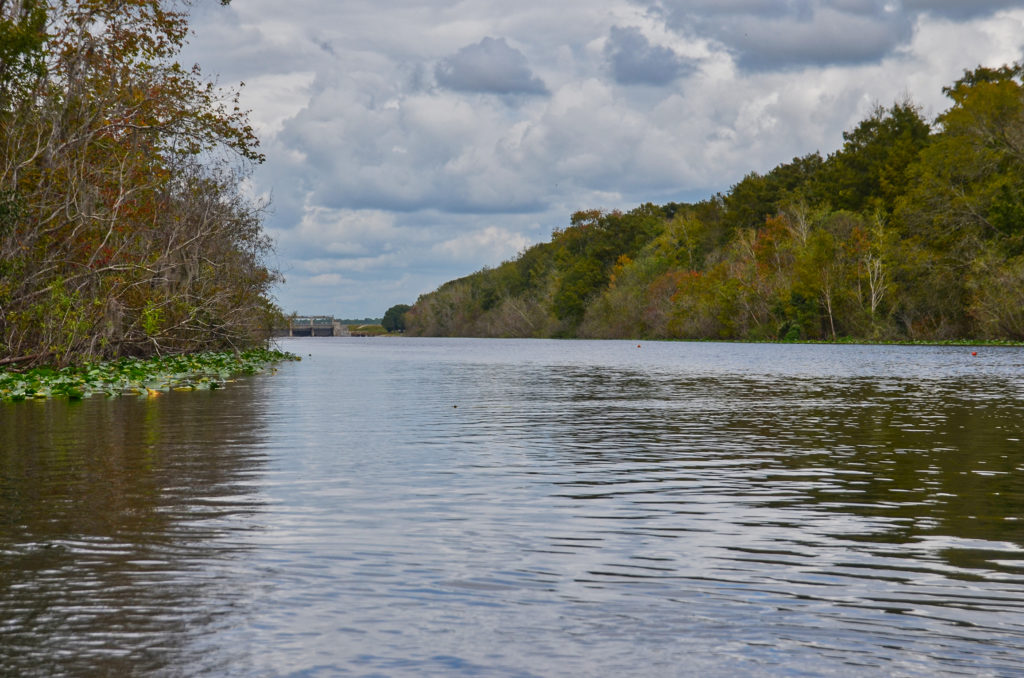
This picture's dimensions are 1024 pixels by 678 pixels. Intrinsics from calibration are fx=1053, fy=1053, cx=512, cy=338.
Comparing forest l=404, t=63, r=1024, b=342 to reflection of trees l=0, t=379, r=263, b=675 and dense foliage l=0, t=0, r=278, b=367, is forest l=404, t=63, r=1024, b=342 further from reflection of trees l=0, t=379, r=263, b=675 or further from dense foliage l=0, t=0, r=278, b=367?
reflection of trees l=0, t=379, r=263, b=675

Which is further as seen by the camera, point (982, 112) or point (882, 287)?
point (882, 287)

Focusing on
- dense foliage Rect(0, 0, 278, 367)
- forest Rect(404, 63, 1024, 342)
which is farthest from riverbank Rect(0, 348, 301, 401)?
forest Rect(404, 63, 1024, 342)

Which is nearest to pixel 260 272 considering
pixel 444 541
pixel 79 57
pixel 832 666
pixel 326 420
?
pixel 79 57

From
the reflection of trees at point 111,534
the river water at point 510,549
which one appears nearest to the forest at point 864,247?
the river water at point 510,549

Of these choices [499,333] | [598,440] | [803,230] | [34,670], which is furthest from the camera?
[499,333]

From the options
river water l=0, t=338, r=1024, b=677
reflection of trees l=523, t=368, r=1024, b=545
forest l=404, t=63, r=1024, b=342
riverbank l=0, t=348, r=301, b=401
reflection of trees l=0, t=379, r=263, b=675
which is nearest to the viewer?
river water l=0, t=338, r=1024, b=677

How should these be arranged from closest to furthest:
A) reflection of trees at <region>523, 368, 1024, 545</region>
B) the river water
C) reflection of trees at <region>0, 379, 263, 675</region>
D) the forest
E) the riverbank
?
the river water
reflection of trees at <region>0, 379, 263, 675</region>
reflection of trees at <region>523, 368, 1024, 545</region>
the riverbank
the forest

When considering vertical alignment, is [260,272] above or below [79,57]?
below

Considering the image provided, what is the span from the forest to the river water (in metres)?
62.6

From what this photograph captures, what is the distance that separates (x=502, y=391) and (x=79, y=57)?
14913 millimetres

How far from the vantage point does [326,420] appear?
20.5 metres

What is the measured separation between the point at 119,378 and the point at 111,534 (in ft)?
73.5

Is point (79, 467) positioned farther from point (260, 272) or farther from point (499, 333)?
point (499, 333)

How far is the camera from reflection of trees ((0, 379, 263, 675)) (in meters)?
5.89
